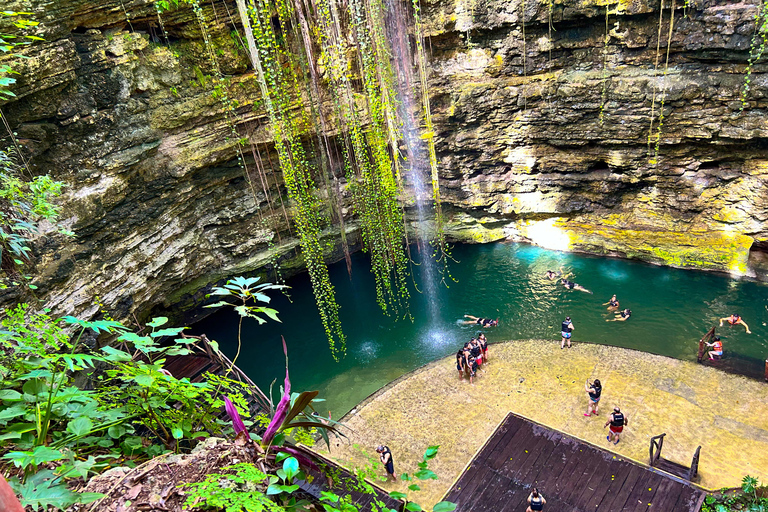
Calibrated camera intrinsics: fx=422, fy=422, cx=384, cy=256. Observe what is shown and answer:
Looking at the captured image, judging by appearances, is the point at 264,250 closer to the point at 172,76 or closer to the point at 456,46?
the point at 172,76

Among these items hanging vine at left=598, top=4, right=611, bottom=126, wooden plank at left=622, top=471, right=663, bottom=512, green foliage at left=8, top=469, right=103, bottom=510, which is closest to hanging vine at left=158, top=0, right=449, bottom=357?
wooden plank at left=622, top=471, right=663, bottom=512

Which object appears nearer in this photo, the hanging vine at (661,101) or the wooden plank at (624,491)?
the wooden plank at (624,491)

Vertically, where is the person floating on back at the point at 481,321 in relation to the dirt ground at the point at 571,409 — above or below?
below

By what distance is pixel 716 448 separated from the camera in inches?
266

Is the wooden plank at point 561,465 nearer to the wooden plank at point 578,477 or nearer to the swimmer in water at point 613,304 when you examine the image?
the wooden plank at point 578,477

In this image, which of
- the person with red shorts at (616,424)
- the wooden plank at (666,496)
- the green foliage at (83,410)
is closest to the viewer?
the green foliage at (83,410)

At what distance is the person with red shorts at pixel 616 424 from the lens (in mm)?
6867

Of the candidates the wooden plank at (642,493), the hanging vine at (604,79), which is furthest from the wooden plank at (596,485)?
the hanging vine at (604,79)

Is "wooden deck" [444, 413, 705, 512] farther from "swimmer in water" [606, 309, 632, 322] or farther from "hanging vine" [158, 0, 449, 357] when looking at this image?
"swimmer in water" [606, 309, 632, 322]

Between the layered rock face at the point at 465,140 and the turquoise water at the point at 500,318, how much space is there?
102cm

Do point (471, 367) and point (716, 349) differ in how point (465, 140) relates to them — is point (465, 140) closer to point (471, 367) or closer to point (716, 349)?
point (471, 367)

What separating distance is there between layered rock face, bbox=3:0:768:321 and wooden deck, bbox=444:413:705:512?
5.44 meters

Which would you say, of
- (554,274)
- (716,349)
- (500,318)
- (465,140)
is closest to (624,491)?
(716,349)

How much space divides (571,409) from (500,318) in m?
3.90
